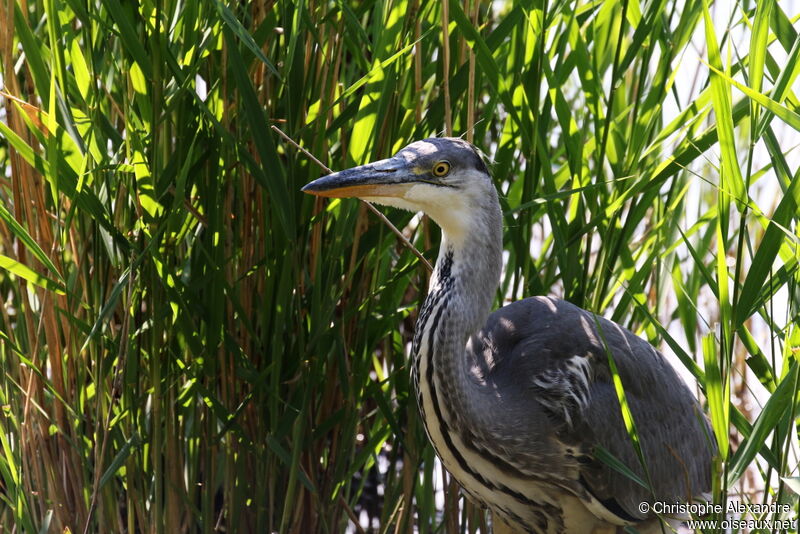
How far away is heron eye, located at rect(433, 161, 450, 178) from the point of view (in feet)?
5.71

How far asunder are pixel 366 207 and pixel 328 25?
1.20 ft

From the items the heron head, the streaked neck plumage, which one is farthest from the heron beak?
the streaked neck plumage

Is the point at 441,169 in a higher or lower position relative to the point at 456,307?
higher

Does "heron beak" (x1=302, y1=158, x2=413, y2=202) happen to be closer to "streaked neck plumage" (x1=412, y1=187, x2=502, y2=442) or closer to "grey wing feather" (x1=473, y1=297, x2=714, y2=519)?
"streaked neck plumage" (x1=412, y1=187, x2=502, y2=442)

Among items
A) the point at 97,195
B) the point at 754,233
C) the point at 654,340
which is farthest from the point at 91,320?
the point at 754,233

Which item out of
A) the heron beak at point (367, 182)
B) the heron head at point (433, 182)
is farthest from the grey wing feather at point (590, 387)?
the heron beak at point (367, 182)

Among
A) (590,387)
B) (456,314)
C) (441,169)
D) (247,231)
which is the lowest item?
(590,387)

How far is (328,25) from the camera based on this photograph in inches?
73.5

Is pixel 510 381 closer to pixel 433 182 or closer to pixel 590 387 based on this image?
pixel 590 387

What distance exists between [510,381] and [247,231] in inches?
23.5

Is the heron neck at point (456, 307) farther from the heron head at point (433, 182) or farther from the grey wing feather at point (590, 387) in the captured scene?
the grey wing feather at point (590, 387)

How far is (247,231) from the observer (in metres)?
1.90

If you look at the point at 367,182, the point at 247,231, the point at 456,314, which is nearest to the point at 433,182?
the point at 367,182

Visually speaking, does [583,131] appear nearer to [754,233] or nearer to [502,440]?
[502,440]
